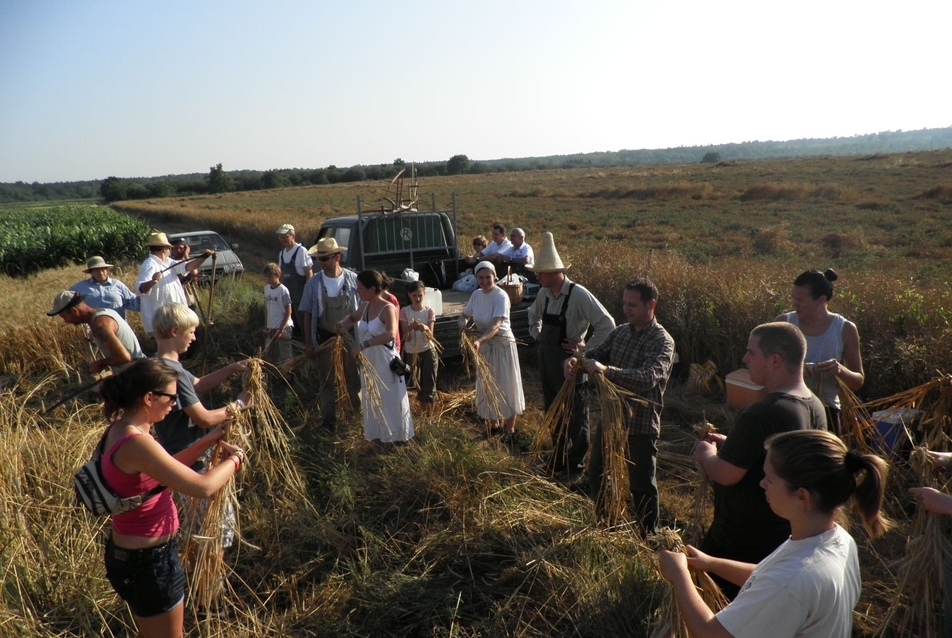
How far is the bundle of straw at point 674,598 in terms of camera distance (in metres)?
2.08

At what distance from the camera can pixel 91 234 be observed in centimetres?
2291

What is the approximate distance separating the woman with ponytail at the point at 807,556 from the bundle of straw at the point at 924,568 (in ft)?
2.80

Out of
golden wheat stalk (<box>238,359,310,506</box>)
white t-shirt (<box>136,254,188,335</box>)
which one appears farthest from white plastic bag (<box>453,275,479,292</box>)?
golden wheat stalk (<box>238,359,310,506</box>)

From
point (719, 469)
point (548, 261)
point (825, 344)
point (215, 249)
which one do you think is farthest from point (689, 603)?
point (215, 249)

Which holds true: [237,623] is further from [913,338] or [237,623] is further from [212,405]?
[913,338]

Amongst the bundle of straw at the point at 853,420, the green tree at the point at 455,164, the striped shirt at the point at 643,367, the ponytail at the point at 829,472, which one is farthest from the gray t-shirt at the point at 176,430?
the green tree at the point at 455,164

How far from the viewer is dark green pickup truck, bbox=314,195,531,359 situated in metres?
8.42

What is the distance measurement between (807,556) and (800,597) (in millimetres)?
107

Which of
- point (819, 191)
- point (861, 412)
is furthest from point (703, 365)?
point (819, 191)

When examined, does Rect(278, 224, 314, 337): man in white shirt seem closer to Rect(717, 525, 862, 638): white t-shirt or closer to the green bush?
Rect(717, 525, 862, 638): white t-shirt

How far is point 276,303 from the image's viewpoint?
22.0 ft

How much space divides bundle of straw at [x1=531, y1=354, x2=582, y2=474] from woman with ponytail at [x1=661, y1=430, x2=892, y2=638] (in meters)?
2.04

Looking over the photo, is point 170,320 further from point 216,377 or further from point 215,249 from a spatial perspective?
point 215,249

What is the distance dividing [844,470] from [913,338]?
4.76 m
